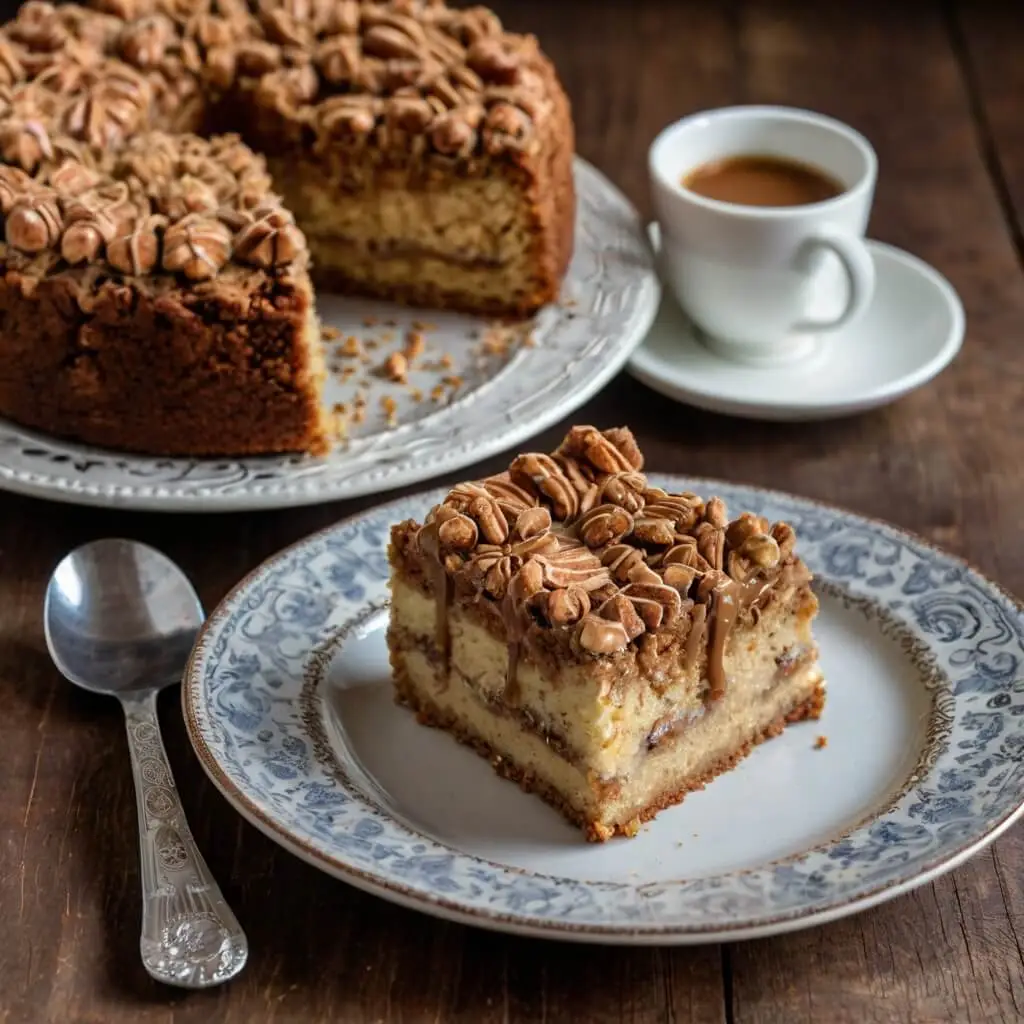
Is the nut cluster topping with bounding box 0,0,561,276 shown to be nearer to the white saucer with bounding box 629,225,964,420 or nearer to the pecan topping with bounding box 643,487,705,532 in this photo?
the white saucer with bounding box 629,225,964,420

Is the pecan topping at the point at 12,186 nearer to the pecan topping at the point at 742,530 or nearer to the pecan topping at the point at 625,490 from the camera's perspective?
the pecan topping at the point at 625,490

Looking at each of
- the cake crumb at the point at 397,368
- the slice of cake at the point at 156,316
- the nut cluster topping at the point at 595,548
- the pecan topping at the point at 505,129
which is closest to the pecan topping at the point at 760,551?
the nut cluster topping at the point at 595,548

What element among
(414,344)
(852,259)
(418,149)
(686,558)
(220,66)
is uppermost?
(686,558)

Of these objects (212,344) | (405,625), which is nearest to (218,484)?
(212,344)

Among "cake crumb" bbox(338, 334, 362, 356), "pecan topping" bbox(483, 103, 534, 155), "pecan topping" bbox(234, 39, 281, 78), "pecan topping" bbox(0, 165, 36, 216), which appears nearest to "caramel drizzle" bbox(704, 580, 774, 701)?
"cake crumb" bbox(338, 334, 362, 356)

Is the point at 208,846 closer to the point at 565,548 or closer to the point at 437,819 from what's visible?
the point at 437,819

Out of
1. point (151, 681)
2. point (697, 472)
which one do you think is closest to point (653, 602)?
point (151, 681)

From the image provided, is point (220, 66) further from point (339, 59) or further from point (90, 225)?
point (90, 225)
